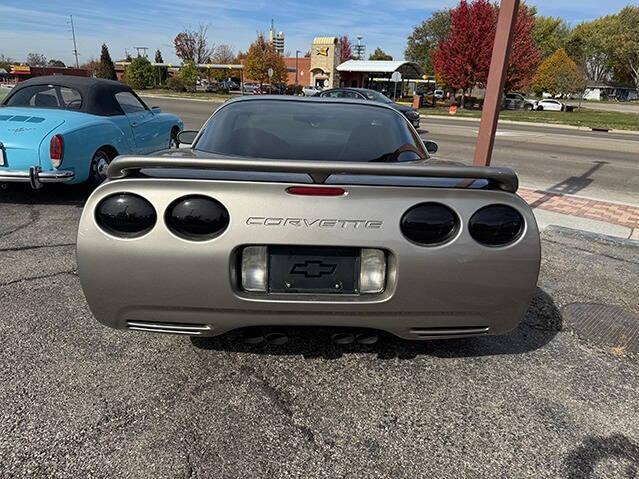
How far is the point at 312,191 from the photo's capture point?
204cm

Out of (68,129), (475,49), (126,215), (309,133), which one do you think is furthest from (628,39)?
(126,215)

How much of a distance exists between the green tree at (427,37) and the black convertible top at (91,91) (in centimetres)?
7890

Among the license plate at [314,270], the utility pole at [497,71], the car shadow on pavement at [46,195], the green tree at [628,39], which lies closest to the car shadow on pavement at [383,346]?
the license plate at [314,270]

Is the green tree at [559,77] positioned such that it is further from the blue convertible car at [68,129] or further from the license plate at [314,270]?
the license plate at [314,270]

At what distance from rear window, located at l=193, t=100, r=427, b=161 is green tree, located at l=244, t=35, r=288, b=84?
169ft

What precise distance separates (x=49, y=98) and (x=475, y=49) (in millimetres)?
33456

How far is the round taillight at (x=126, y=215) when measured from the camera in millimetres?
2043

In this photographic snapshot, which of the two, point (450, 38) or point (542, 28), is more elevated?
point (542, 28)

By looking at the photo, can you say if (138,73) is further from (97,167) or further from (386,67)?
(97,167)

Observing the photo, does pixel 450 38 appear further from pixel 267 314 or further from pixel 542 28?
pixel 542 28

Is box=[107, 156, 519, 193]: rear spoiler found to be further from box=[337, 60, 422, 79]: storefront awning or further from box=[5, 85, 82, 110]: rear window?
box=[337, 60, 422, 79]: storefront awning

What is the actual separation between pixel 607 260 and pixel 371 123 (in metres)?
3.05

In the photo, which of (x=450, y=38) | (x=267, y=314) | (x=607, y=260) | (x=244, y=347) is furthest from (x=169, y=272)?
(x=450, y=38)

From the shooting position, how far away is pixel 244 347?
8.93ft
